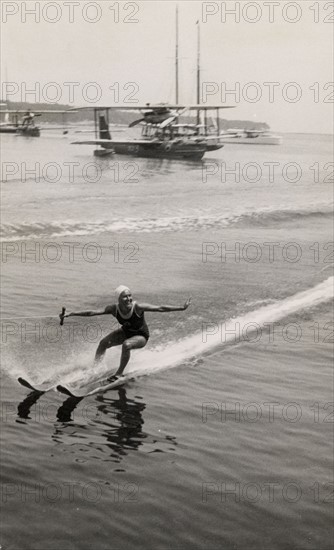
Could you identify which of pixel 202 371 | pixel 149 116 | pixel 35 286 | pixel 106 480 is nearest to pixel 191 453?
pixel 106 480

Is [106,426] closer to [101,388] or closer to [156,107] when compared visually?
[101,388]

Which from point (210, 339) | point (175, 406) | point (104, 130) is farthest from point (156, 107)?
point (175, 406)

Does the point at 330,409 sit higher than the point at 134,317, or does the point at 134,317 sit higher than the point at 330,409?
the point at 134,317

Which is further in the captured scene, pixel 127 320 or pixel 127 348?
pixel 127 320

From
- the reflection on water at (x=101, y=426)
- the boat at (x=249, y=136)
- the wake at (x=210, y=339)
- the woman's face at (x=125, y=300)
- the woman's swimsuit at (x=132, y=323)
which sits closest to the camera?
the reflection on water at (x=101, y=426)

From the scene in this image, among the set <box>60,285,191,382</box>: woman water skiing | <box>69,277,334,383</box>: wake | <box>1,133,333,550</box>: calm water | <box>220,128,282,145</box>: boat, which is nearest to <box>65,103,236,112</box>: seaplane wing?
<box>220,128,282,145</box>: boat

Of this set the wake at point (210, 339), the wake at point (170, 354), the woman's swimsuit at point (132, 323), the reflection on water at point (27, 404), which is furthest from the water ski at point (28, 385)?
the woman's swimsuit at point (132, 323)

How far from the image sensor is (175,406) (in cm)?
987

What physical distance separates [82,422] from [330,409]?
3430 mm

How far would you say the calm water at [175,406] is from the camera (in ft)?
23.0

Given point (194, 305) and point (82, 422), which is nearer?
point (82, 422)

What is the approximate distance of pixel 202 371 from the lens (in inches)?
452

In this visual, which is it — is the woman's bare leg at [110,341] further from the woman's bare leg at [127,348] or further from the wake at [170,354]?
the woman's bare leg at [127,348]

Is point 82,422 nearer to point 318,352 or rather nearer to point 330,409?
point 330,409
